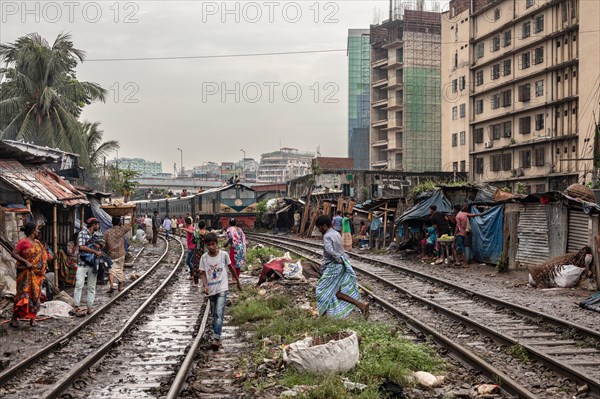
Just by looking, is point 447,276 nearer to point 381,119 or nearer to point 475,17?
point 475,17

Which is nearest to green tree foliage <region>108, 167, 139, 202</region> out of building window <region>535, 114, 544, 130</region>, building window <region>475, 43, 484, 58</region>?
building window <region>475, 43, 484, 58</region>

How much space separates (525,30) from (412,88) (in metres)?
21.5

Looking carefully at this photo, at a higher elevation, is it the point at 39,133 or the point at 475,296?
the point at 39,133

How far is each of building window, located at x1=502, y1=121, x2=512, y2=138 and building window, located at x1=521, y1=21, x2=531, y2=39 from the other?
21.2 ft

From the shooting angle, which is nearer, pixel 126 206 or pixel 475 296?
pixel 475 296

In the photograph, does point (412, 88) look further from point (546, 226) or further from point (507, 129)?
point (546, 226)

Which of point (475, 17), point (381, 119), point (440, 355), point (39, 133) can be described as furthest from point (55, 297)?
point (381, 119)

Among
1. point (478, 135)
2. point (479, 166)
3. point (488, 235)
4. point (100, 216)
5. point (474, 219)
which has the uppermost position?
point (478, 135)

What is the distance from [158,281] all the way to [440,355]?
11866mm

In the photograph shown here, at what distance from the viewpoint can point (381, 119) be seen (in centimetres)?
7488

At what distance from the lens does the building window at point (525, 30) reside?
47.0m

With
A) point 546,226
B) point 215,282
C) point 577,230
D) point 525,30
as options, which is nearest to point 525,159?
point 525,30

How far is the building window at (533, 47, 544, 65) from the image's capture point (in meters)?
45.8

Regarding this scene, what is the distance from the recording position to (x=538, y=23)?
4594 centimetres
